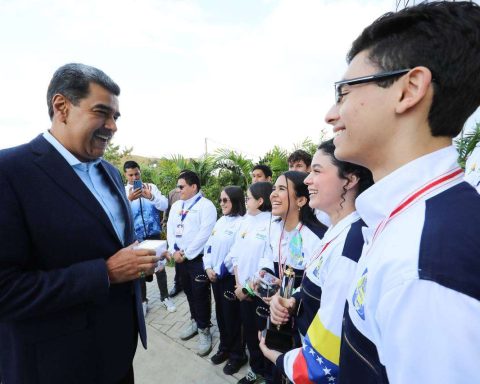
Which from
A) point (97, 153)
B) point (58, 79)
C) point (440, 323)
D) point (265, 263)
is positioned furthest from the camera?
point (265, 263)

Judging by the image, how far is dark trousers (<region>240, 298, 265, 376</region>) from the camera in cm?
306

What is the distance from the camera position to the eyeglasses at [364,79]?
0.83 m

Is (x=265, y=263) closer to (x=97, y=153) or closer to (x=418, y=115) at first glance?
(x=97, y=153)

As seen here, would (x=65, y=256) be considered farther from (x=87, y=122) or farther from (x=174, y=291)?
(x=174, y=291)

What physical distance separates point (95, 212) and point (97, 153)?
0.44 meters

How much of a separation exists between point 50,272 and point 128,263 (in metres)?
0.38

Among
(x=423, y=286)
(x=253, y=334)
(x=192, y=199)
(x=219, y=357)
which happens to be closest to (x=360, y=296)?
(x=423, y=286)

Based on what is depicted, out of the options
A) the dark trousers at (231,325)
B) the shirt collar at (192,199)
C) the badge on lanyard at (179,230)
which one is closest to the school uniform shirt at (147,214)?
the badge on lanyard at (179,230)

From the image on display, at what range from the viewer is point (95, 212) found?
1572 millimetres

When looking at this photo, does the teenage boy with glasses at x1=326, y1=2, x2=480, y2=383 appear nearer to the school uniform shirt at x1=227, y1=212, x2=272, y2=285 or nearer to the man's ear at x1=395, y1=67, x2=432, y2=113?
the man's ear at x1=395, y1=67, x2=432, y2=113

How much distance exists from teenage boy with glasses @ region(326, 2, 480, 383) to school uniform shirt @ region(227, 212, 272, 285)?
7.01 feet

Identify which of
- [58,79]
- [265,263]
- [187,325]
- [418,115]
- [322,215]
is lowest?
[187,325]

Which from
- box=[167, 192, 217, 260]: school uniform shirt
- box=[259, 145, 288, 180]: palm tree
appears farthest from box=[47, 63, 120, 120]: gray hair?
box=[259, 145, 288, 180]: palm tree

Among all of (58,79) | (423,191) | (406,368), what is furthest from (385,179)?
→ (58,79)
